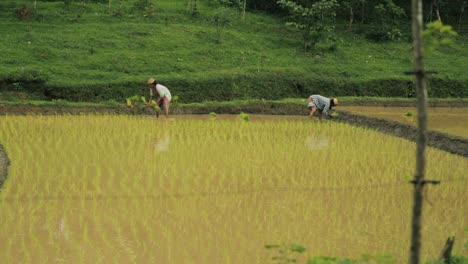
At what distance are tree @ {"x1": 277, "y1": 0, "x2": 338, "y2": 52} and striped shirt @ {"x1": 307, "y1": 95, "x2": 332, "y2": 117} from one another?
25.7ft

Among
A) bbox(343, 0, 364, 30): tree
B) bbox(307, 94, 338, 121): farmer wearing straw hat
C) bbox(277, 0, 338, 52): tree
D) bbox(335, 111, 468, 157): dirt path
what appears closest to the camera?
bbox(335, 111, 468, 157): dirt path

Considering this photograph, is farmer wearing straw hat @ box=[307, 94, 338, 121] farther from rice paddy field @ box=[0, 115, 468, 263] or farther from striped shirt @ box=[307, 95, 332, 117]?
rice paddy field @ box=[0, 115, 468, 263]

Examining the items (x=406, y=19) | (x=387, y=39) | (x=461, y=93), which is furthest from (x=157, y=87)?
(x=406, y=19)

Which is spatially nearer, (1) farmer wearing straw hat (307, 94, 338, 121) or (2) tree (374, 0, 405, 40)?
(1) farmer wearing straw hat (307, 94, 338, 121)

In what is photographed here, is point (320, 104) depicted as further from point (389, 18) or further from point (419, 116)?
point (389, 18)

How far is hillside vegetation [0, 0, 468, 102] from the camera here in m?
19.5

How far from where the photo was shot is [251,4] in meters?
30.1

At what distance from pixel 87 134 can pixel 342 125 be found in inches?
225

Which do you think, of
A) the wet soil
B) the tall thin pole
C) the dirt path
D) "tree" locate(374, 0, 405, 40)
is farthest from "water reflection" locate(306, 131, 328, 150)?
"tree" locate(374, 0, 405, 40)

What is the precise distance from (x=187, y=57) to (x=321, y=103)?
6.57m

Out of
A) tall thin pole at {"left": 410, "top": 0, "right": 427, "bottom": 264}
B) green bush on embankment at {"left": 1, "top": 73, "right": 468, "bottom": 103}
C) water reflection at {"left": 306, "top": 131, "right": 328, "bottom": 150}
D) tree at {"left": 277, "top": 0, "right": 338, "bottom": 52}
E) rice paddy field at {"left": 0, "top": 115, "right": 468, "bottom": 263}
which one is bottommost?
green bush on embankment at {"left": 1, "top": 73, "right": 468, "bottom": 103}

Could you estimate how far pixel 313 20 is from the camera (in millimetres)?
24609

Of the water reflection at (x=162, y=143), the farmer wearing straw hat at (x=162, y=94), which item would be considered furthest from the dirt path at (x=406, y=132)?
the water reflection at (x=162, y=143)

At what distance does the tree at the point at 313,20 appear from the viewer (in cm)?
2405
